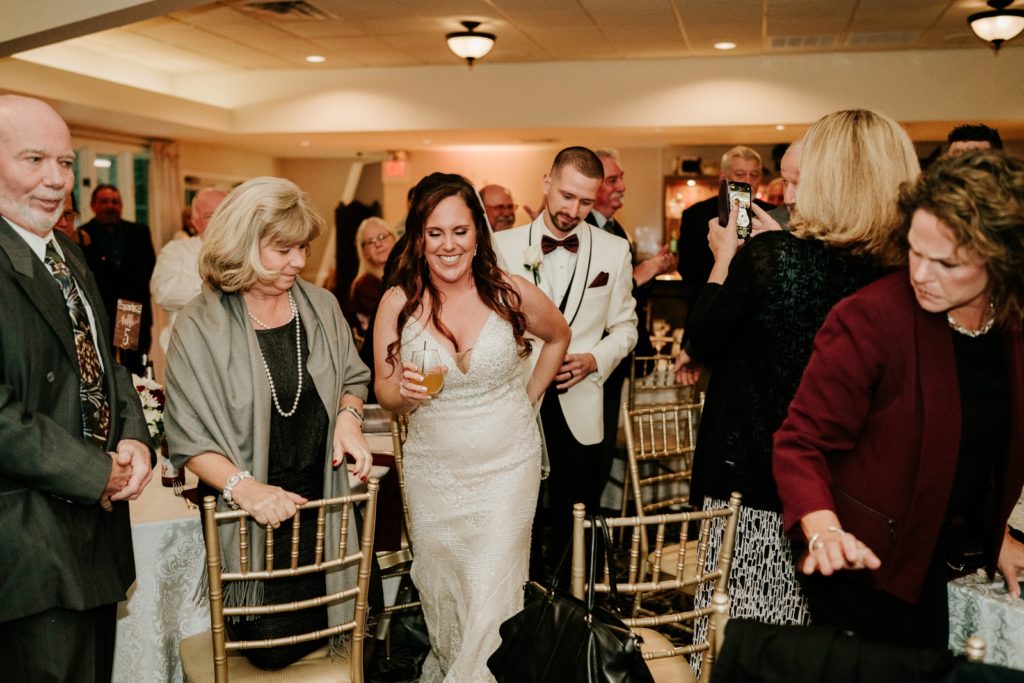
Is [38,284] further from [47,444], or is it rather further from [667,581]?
[667,581]

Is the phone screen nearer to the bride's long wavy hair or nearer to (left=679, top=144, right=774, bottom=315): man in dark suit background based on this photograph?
the bride's long wavy hair

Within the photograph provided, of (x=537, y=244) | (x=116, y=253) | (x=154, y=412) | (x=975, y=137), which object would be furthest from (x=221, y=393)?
(x=116, y=253)

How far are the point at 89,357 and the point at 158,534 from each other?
0.64 metres

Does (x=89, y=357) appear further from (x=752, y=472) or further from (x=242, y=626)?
(x=752, y=472)

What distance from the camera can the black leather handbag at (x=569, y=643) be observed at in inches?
66.3

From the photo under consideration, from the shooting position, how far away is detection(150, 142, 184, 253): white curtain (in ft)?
32.4

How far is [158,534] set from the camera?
7.91 ft

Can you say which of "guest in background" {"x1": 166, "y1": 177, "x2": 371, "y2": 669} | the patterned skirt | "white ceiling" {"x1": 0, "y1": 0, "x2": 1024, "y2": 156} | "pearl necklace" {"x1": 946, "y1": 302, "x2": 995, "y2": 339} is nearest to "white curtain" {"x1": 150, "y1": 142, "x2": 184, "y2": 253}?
"white ceiling" {"x1": 0, "y1": 0, "x2": 1024, "y2": 156}

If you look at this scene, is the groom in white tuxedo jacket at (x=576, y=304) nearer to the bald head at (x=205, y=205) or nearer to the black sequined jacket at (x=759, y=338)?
the black sequined jacket at (x=759, y=338)

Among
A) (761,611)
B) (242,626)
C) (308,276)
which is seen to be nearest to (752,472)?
(761,611)

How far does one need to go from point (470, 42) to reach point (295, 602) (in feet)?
18.0

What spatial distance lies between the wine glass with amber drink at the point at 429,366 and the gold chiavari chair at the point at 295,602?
0.27m

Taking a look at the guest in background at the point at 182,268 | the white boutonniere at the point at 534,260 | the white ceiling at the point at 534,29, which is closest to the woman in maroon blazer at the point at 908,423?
the white boutonniere at the point at 534,260

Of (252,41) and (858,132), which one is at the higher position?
(252,41)
